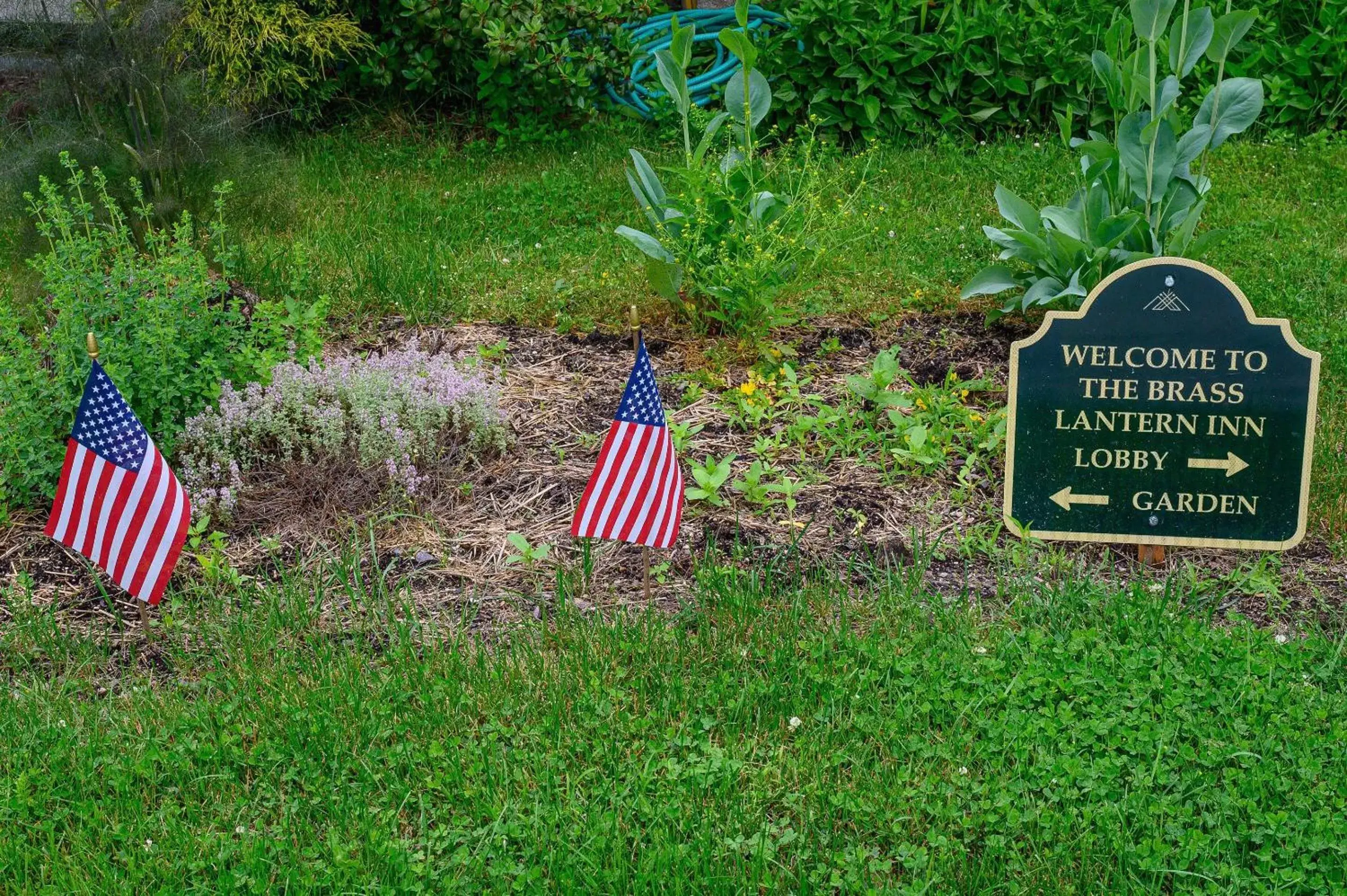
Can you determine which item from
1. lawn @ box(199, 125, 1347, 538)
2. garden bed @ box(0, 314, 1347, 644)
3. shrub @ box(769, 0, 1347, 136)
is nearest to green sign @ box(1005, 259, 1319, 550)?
garden bed @ box(0, 314, 1347, 644)

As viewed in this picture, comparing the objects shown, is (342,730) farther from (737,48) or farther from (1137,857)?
(737,48)

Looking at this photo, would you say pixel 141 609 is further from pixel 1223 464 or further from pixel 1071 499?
pixel 1223 464

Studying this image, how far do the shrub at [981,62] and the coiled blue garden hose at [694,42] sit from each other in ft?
2.27

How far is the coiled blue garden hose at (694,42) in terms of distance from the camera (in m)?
7.94

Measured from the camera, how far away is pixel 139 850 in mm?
2865

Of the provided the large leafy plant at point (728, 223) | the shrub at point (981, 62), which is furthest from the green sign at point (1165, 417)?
the shrub at point (981, 62)

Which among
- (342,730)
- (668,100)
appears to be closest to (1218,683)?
(342,730)

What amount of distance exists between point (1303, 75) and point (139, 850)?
7.17m

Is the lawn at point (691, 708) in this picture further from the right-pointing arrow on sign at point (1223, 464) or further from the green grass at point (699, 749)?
the right-pointing arrow on sign at point (1223, 464)

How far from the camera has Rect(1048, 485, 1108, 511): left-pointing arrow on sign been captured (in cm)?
385

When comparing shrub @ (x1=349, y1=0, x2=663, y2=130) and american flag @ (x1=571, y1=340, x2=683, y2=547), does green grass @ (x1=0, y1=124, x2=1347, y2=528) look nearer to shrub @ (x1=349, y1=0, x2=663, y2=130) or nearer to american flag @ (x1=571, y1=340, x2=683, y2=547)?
shrub @ (x1=349, y1=0, x2=663, y2=130)

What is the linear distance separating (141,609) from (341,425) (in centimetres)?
101

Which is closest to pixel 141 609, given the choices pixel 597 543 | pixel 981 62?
pixel 597 543

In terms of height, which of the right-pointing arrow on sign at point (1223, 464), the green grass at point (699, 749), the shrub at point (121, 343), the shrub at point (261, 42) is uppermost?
the shrub at point (261, 42)
